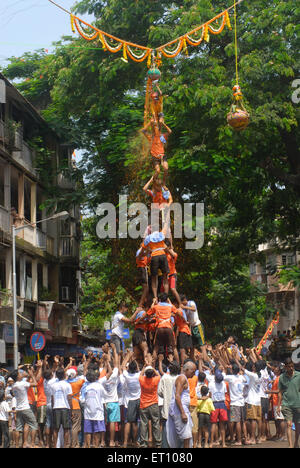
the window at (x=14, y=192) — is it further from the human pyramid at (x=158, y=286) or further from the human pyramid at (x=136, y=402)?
the human pyramid at (x=136, y=402)

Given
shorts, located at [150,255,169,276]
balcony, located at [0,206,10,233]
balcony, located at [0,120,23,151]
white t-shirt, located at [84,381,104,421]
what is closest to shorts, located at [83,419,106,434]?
white t-shirt, located at [84,381,104,421]

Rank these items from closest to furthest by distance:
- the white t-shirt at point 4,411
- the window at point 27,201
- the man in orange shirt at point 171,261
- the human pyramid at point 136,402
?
the human pyramid at point 136,402 → the white t-shirt at point 4,411 → the man in orange shirt at point 171,261 → the window at point 27,201

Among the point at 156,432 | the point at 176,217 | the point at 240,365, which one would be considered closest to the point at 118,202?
the point at 176,217

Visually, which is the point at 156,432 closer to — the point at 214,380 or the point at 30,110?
the point at 214,380

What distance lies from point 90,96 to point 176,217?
191 inches

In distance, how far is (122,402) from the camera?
1698 cm

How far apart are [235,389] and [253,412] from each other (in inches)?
29.2

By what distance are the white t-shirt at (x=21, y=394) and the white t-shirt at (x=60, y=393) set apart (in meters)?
0.49

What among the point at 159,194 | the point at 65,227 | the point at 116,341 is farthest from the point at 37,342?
the point at 65,227

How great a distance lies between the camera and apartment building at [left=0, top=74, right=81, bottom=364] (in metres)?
31.0

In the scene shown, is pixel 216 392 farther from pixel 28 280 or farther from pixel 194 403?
pixel 28 280

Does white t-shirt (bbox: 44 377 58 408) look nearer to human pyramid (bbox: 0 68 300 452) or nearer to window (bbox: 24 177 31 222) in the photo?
human pyramid (bbox: 0 68 300 452)

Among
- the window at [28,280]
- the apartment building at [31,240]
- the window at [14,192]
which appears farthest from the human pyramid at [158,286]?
the window at [28,280]

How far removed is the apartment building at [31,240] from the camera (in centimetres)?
3105
